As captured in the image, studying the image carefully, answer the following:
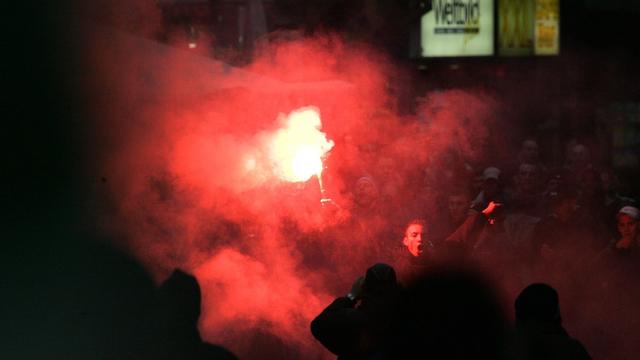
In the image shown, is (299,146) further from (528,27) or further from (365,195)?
(528,27)

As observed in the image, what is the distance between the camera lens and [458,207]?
5.50 m

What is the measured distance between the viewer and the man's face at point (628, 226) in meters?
5.42

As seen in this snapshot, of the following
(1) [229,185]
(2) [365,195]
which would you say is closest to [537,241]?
(2) [365,195]

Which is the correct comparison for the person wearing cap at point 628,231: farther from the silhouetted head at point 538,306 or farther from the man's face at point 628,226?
the silhouetted head at point 538,306

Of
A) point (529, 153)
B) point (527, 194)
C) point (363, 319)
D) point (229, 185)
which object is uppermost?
point (529, 153)

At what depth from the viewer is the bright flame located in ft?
18.9

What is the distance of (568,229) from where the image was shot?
569 centimetres

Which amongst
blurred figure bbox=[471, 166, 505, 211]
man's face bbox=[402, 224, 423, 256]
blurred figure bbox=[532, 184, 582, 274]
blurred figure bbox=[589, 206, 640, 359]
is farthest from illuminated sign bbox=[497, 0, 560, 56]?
man's face bbox=[402, 224, 423, 256]

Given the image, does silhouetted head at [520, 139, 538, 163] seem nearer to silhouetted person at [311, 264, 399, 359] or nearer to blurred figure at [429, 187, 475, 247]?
blurred figure at [429, 187, 475, 247]

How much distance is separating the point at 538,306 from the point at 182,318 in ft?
8.08

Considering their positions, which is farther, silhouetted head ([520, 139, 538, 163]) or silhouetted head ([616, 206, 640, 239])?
silhouetted head ([520, 139, 538, 163])

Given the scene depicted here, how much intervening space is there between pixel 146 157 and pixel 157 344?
1112 mm

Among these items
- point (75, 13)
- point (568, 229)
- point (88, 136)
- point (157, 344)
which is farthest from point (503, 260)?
point (75, 13)

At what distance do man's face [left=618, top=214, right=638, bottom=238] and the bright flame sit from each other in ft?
6.28
